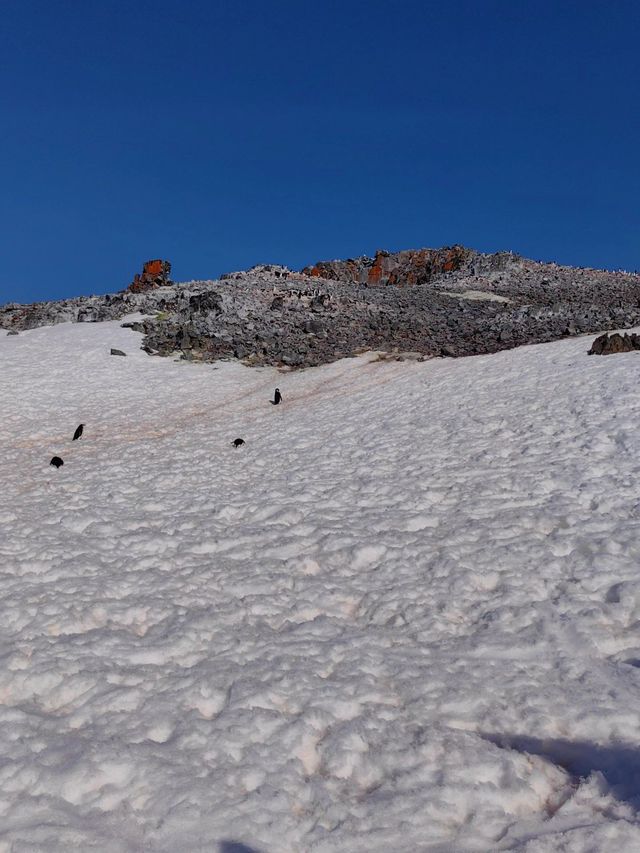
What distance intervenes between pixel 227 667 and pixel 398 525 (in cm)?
441

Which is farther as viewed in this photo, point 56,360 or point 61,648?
point 56,360

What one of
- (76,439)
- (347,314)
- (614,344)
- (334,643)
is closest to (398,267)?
(347,314)

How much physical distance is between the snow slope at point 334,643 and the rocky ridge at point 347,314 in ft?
48.1

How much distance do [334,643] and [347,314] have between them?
3051 cm

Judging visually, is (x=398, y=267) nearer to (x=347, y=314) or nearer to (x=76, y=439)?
(x=347, y=314)

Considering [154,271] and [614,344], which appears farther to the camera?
[154,271]

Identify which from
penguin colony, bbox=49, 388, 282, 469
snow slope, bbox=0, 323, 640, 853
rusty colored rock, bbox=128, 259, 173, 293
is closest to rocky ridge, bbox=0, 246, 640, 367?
rusty colored rock, bbox=128, 259, 173, 293

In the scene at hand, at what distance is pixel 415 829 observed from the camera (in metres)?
4.23

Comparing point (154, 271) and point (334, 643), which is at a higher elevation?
point (154, 271)

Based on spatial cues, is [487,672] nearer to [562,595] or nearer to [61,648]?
[562,595]

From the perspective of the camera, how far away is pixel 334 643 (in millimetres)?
6773

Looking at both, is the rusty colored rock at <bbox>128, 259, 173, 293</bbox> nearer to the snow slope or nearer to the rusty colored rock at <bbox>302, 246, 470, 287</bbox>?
the rusty colored rock at <bbox>302, 246, 470, 287</bbox>

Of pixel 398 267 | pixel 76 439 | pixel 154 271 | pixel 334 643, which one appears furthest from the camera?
pixel 398 267

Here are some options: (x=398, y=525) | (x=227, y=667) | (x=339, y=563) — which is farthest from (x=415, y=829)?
(x=398, y=525)
